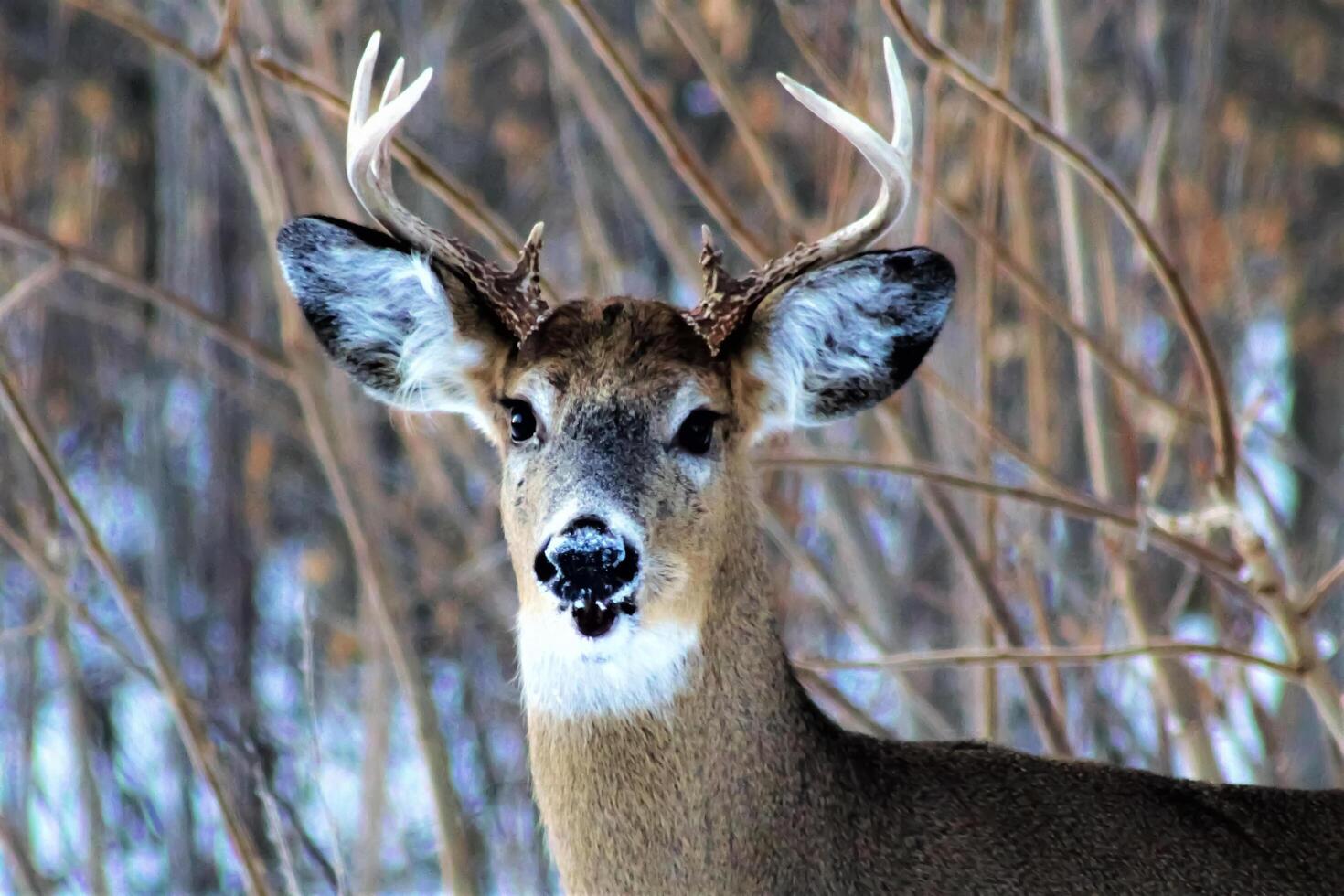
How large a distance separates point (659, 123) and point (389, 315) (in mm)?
730

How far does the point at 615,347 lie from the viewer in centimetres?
363

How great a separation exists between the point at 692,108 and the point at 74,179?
3.29 m

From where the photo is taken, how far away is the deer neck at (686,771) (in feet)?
11.0

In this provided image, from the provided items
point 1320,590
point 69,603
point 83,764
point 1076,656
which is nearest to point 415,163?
point 69,603

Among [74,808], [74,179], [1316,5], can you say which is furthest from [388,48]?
[1316,5]

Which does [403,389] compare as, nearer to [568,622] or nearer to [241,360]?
[568,622]

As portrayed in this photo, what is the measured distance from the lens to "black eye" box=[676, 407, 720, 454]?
359 centimetres

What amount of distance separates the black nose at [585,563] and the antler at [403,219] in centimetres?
64

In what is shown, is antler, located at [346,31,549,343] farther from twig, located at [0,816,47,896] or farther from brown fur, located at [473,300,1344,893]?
twig, located at [0,816,47,896]

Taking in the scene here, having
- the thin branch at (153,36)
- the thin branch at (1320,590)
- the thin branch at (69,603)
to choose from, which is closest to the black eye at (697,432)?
the thin branch at (1320,590)

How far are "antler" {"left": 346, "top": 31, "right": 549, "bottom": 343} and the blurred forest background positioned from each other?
17.6 inches

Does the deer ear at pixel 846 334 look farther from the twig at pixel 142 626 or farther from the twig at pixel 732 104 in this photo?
the twig at pixel 142 626

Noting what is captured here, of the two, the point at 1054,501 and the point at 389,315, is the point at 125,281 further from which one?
the point at 1054,501

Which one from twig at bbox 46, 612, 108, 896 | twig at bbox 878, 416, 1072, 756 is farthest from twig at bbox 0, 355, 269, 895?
twig at bbox 878, 416, 1072, 756
